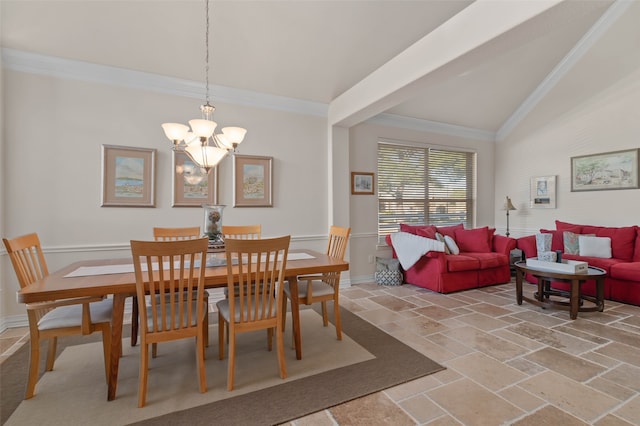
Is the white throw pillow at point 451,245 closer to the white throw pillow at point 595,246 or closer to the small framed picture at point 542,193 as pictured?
the white throw pillow at point 595,246

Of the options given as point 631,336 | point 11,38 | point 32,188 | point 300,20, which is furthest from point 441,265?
point 11,38

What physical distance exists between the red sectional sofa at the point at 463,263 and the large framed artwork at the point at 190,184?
2978 millimetres

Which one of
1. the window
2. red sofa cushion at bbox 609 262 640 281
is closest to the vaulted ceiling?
the window

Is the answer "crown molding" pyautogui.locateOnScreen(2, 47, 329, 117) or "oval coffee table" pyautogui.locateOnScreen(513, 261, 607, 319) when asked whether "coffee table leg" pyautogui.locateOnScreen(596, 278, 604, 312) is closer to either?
"oval coffee table" pyautogui.locateOnScreen(513, 261, 607, 319)

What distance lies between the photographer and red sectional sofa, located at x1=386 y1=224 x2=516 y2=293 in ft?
14.4

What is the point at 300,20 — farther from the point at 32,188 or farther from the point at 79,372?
the point at 79,372

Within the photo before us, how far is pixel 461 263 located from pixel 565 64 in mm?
3675

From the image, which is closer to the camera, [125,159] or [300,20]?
[300,20]

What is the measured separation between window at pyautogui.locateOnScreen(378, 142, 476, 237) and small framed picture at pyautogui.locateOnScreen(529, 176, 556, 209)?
1016mm

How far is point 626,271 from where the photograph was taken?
3.71m

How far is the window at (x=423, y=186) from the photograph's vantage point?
538 cm

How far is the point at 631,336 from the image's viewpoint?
2830 mm

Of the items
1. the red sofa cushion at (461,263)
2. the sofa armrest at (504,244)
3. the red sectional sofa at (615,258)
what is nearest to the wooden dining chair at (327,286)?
the red sofa cushion at (461,263)

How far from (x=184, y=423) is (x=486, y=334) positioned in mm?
2680
